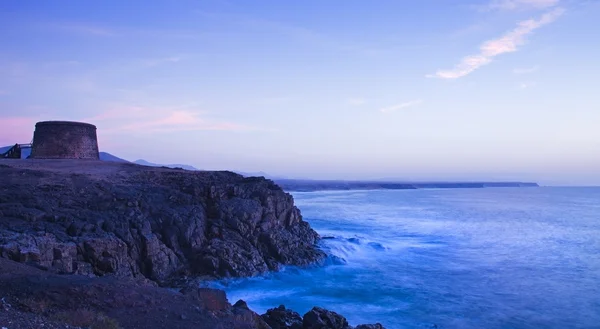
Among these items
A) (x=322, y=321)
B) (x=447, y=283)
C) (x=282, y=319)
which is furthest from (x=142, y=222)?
(x=447, y=283)

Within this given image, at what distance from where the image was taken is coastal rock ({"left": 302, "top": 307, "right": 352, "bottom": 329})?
14375mm

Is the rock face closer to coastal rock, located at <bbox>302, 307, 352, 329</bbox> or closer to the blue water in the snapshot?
the blue water

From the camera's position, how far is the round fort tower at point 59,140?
34.1 m

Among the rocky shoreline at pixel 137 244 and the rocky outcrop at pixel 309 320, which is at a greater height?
the rocky shoreline at pixel 137 244

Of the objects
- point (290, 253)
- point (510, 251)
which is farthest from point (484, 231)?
point (290, 253)

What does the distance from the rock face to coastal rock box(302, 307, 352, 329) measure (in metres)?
7.79

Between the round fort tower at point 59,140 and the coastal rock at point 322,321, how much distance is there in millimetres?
26793

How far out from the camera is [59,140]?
34344 mm

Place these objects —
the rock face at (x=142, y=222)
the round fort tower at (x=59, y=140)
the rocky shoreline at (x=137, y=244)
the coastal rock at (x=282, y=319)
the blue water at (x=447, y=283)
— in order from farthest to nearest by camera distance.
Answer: the round fort tower at (x=59, y=140)
the blue water at (x=447, y=283)
the rock face at (x=142, y=222)
the coastal rock at (x=282, y=319)
the rocky shoreline at (x=137, y=244)

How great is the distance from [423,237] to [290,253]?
1955cm

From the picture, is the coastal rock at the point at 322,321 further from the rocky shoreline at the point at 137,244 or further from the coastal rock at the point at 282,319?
the coastal rock at the point at 282,319

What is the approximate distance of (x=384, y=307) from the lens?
21031 mm

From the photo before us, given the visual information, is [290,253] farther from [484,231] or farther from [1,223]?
[484,231]

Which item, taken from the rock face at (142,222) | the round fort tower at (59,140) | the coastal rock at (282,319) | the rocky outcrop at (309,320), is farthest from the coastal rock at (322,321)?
the round fort tower at (59,140)
